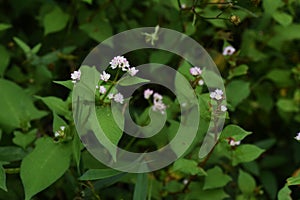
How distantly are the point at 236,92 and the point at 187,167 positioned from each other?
438mm

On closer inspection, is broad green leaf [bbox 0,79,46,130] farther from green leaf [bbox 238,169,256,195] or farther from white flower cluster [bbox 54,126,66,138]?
green leaf [bbox 238,169,256,195]

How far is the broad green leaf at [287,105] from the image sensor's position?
6.70 feet

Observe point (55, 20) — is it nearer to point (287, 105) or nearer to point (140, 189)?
point (140, 189)

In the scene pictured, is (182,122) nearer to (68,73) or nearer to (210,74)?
(210,74)

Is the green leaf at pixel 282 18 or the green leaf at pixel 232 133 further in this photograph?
the green leaf at pixel 282 18

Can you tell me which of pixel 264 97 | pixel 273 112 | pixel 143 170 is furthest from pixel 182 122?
pixel 273 112

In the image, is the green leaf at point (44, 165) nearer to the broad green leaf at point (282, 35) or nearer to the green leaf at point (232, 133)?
the green leaf at point (232, 133)

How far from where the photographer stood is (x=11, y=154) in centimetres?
158

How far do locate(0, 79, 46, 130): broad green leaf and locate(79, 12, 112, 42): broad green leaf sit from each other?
A: 1.14ft

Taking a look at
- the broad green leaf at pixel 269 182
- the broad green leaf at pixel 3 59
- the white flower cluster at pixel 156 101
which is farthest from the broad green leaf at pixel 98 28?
the broad green leaf at pixel 269 182

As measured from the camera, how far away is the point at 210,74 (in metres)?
1.67

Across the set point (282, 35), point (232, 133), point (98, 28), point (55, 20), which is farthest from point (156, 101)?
point (282, 35)

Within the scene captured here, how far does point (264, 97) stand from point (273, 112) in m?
0.19

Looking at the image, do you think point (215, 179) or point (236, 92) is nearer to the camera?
point (215, 179)
